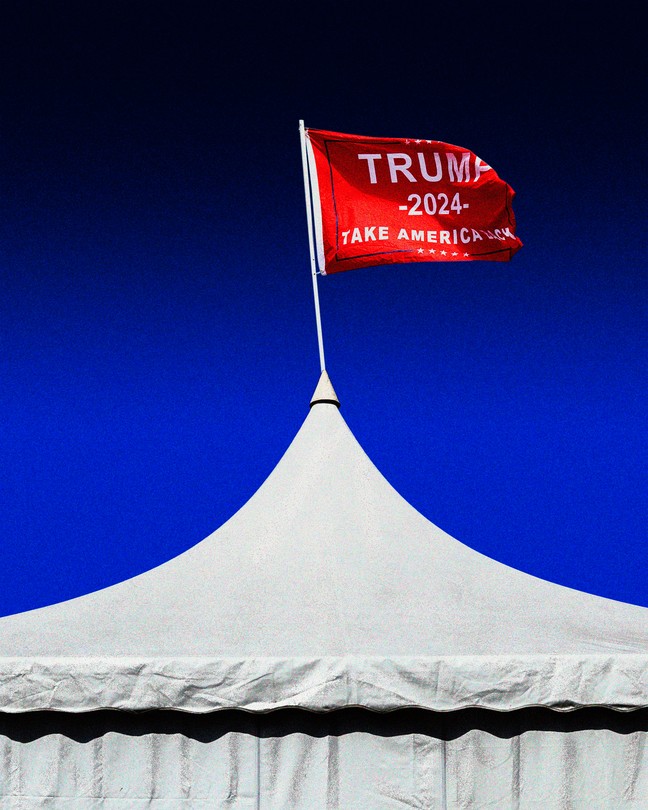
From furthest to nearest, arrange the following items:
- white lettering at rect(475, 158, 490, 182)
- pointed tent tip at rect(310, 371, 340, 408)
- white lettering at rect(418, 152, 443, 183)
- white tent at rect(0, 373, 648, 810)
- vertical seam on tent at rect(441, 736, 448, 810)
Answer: white lettering at rect(475, 158, 490, 182)
white lettering at rect(418, 152, 443, 183)
pointed tent tip at rect(310, 371, 340, 408)
vertical seam on tent at rect(441, 736, 448, 810)
white tent at rect(0, 373, 648, 810)

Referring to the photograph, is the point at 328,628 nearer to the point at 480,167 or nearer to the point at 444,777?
the point at 444,777

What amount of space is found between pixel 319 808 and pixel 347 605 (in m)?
0.93

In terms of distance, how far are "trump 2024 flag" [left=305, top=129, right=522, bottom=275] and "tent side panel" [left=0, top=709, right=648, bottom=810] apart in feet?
11.5

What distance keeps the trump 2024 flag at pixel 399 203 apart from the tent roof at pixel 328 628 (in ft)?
5.85

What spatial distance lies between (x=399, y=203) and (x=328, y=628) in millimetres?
3555

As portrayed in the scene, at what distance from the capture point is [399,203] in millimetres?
6305

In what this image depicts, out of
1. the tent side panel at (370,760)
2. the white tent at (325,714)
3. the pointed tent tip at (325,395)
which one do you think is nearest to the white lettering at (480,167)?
the pointed tent tip at (325,395)

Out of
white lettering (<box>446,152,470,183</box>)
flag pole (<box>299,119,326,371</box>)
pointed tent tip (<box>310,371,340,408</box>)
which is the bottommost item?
pointed tent tip (<box>310,371,340,408</box>)

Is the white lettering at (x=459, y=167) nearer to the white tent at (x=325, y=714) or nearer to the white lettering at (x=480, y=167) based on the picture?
the white lettering at (x=480, y=167)

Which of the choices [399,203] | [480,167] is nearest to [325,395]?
[399,203]

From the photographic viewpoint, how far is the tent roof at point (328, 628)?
139 inches

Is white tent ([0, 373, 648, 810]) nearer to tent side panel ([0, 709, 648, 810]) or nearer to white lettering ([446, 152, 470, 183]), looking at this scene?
tent side panel ([0, 709, 648, 810])

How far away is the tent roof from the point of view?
3.54 metres

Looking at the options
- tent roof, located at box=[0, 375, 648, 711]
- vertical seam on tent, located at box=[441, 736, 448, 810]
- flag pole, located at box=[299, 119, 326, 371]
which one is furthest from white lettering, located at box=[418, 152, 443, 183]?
vertical seam on tent, located at box=[441, 736, 448, 810]
